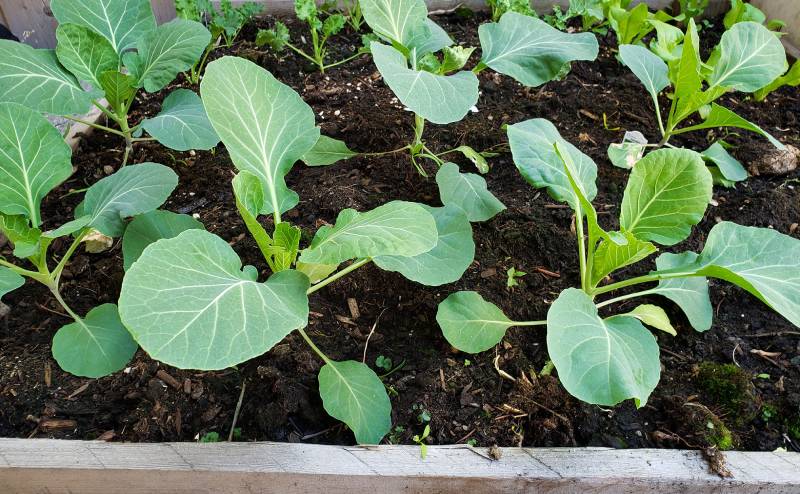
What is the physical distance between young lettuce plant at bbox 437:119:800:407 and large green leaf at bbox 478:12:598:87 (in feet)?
0.72

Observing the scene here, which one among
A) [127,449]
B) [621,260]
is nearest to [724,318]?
[621,260]

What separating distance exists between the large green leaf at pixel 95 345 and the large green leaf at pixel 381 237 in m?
0.51

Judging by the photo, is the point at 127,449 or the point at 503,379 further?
the point at 503,379

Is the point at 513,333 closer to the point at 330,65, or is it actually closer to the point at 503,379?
the point at 503,379

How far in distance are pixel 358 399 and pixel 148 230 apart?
0.61 m

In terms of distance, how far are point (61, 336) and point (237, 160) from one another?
21.7 inches

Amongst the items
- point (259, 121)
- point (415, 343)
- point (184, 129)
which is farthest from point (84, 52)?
point (415, 343)

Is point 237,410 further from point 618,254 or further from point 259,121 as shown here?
point 618,254

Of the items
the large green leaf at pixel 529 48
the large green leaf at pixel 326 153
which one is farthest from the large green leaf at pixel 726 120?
the large green leaf at pixel 326 153

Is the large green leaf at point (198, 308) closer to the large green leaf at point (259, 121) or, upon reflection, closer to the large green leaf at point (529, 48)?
the large green leaf at point (259, 121)

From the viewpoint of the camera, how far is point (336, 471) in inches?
44.4

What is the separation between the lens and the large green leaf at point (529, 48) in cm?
164

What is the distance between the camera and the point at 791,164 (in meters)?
1.97

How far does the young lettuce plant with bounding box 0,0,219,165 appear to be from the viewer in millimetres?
1542
